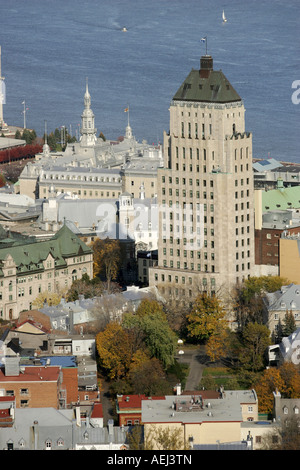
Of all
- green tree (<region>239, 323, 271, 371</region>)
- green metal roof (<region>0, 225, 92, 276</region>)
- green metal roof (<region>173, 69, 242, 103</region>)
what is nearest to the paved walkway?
green tree (<region>239, 323, 271, 371</region>)

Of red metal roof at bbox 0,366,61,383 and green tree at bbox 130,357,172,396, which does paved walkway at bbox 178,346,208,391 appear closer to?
green tree at bbox 130,357,172,396

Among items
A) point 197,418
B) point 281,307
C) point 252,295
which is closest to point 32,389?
point 197,418

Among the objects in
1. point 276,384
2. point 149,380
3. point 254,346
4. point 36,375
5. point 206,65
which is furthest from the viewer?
point 206,65

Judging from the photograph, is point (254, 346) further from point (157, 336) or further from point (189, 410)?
point (189, 410)

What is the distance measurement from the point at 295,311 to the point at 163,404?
109 ft

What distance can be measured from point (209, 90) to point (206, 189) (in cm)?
778

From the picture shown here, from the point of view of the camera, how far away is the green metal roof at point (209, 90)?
152 metres

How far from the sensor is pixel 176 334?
145000mm

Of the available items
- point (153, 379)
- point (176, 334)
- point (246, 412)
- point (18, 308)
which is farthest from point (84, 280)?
point (246, 412)

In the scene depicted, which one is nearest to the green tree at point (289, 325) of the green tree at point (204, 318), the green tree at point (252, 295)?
the green tree at point (252, 295)

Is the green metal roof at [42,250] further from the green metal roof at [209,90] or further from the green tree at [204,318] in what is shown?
the green tree at [204,318]

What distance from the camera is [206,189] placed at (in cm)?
15312

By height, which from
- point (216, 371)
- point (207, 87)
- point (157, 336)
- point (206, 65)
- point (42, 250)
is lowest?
point (216, 371)

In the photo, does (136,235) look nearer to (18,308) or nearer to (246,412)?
(18,308)
